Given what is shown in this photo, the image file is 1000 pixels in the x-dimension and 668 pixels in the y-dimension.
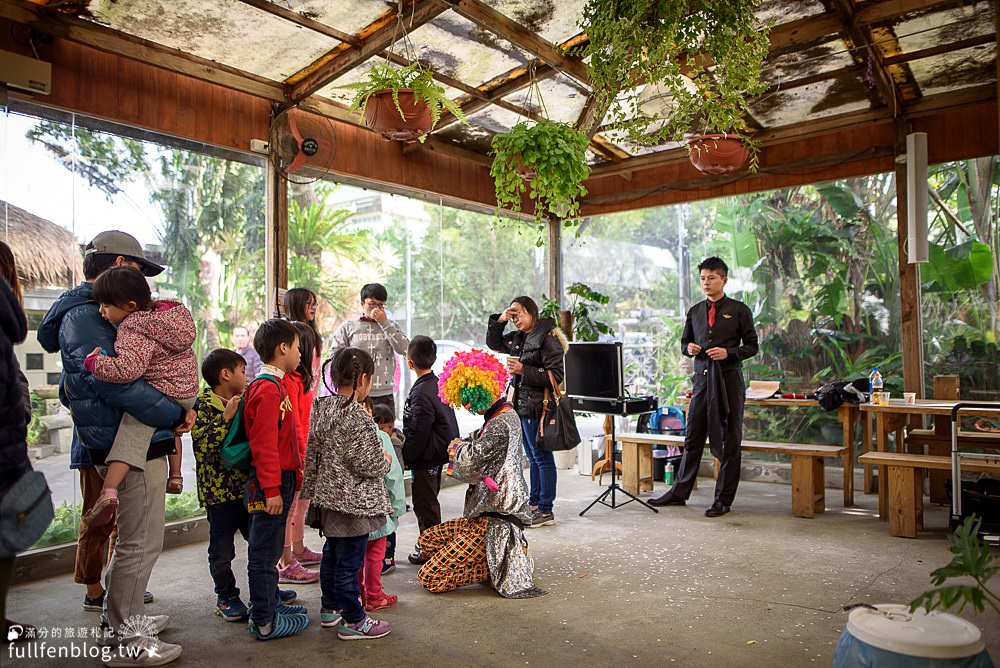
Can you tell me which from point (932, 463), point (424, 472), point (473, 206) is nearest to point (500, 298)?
point (473, 206)

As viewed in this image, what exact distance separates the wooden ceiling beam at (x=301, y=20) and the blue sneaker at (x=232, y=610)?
334 cm

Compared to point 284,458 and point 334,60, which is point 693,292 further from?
point 284,458

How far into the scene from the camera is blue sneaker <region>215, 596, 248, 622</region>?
3.33 m

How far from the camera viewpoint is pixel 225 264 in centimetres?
519

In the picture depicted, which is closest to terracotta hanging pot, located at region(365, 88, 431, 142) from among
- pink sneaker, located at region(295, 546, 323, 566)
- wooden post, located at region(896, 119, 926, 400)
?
pink sneaker, located at region(295, 546, 323, 566)

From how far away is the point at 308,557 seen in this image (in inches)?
167

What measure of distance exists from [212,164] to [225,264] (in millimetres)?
729

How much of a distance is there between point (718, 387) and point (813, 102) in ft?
8.65

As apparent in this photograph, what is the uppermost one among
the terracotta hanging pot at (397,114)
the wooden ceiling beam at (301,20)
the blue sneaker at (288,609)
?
the wooden ceiling beam at (301,20)

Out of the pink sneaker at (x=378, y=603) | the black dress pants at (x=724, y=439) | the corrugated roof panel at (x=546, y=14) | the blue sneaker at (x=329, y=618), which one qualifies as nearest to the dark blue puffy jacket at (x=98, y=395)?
the blue sneaker at (x=329, y=618)

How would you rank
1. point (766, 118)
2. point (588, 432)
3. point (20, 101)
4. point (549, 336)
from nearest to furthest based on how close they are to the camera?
point (20, 101), point (549, 336), point (766, 118), point (588, 432)

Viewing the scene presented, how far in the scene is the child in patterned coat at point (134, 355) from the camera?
2.78m

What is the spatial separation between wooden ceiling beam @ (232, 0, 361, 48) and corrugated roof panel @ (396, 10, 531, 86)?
0.34 meters

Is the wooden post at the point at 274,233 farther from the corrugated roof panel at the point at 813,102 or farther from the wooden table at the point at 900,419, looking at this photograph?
the wooden table at the point at 900,419
